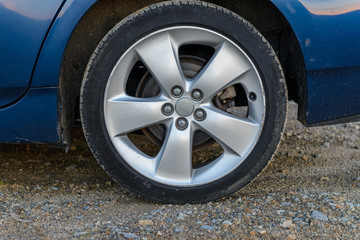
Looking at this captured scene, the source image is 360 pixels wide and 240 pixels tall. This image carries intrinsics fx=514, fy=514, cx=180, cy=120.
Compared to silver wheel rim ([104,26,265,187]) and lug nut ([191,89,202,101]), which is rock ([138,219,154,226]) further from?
lug nut ([191,89,202,101])

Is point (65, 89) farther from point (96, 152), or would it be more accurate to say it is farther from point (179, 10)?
point (179, 10)

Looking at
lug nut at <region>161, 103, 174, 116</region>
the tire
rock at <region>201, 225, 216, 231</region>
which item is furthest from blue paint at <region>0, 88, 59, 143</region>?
rock at <region>201, 225, 216, 231</region>

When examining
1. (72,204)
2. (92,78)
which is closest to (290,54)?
(92,78)

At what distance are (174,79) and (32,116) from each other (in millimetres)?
670

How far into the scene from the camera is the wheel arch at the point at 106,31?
2.43m

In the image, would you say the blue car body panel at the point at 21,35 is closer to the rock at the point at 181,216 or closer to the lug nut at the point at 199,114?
the lug nut at the point at 199,114

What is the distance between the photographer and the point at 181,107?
2400 mm

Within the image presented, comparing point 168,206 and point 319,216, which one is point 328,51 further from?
point 168,206

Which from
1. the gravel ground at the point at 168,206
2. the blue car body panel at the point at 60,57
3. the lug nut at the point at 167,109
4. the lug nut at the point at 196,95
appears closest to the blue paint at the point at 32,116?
the blue car body panel at the point at 60,57

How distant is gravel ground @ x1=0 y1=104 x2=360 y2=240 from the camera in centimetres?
220

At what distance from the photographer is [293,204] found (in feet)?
8.06

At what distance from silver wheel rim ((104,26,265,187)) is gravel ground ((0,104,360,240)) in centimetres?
20

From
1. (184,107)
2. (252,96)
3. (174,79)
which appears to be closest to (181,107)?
(184,107)

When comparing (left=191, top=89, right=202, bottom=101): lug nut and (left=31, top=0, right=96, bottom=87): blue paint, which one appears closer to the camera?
(left=31, top=0, right=96, bottom=87): blue paint
